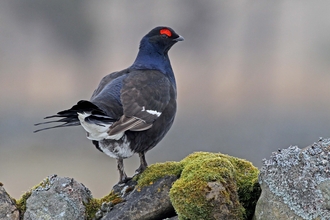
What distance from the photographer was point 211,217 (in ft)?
13.0

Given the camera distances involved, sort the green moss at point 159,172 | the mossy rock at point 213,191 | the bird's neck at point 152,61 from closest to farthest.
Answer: the mossy rock at point 213,191
the green moss at point 159,172
the bird's neck at point 152,61

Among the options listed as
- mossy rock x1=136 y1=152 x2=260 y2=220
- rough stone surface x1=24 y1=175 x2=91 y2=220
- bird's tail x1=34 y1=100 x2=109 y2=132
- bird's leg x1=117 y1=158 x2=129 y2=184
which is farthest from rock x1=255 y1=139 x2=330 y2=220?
bird's leg x1=117 y1=158 x2=129 y2=184

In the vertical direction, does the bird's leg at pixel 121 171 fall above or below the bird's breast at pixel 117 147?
below

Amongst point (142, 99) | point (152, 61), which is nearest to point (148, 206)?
point (142, 99)

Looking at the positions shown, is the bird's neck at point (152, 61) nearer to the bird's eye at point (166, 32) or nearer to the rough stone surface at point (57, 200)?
the bird's eye at point (166, 32)

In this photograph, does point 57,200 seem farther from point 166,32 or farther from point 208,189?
point 166,32

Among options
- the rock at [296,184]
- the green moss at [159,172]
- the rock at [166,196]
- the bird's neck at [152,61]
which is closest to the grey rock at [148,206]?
the rock at [166,196]

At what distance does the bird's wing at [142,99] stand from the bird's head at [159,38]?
0.75 m

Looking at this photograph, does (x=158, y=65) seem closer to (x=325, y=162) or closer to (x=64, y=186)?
(x=64, y=186)

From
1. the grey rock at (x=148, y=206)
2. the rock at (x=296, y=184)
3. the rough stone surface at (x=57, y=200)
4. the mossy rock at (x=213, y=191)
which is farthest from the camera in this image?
the rough stone surface at (x=57, y=200)

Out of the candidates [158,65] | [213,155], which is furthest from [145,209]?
[158,65]

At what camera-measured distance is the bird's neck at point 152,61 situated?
6.98 m

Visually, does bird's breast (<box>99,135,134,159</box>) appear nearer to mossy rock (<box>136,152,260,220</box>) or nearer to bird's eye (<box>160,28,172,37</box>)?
mossy rock (<box>136,152,260,220</box>)

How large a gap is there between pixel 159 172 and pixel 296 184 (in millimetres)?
1770
